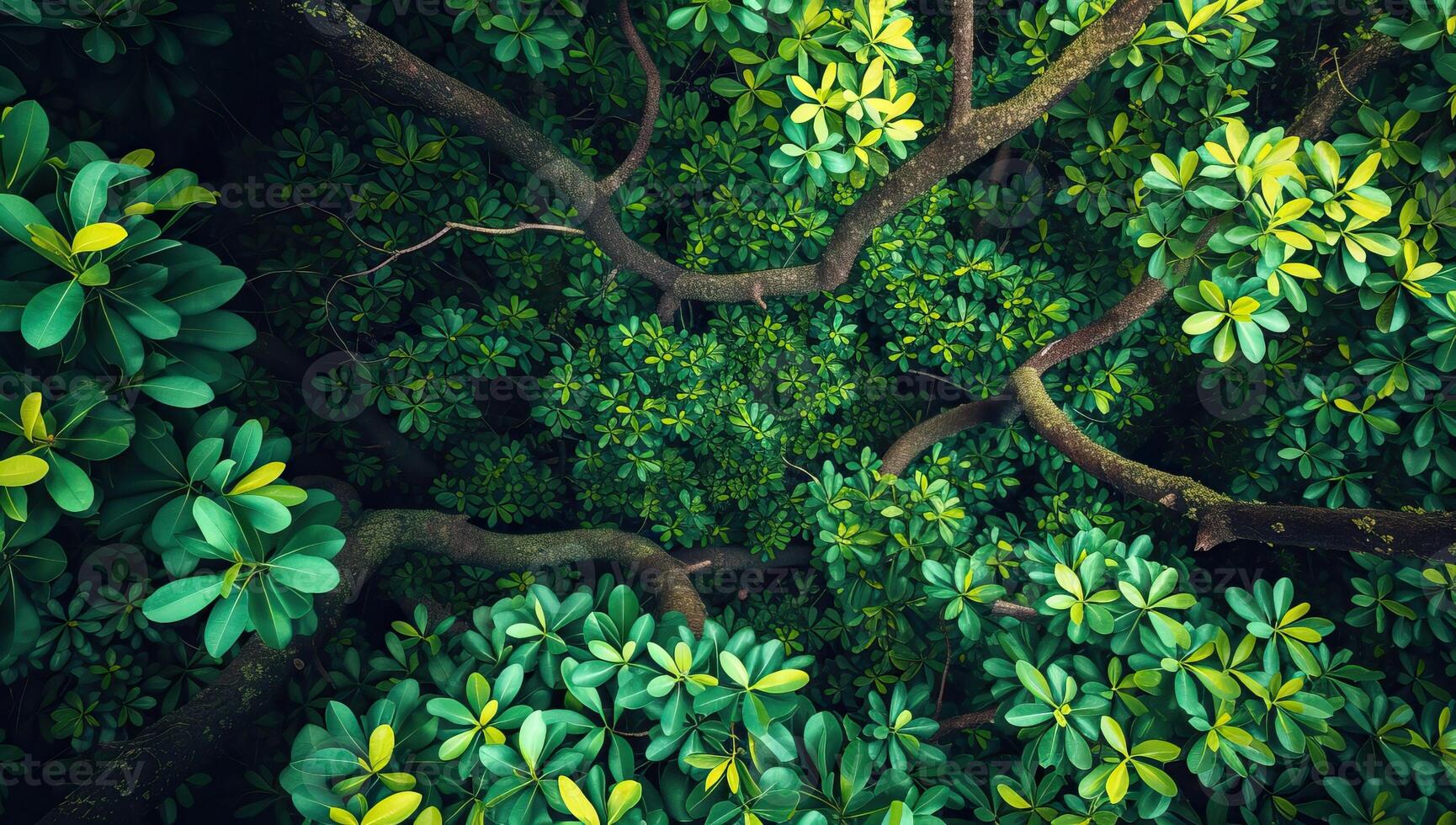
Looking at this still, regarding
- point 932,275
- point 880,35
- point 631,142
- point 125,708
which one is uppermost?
point 880,35

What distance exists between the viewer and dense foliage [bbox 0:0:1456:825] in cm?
180

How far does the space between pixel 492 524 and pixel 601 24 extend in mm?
2497

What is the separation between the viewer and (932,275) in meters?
3.44

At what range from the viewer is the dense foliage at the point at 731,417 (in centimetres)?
180

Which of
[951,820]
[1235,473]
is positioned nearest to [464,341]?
[951,820]

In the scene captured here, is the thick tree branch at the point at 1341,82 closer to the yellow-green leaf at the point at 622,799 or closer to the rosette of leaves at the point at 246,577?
the yellow-green leaf at the point at 622,799

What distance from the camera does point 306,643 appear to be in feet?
9.29

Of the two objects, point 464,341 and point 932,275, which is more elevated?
point 932,275

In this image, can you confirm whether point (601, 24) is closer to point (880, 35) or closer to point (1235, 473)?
point (880, 35)

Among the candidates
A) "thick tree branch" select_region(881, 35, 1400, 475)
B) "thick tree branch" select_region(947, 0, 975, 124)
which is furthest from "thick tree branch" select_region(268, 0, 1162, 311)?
"thick tree branch" select_region(881, 35, 1400, 475)

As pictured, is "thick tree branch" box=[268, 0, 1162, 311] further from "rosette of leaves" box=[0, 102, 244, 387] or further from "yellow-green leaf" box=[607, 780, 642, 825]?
"yellow-green leaf" box=[607, 780, 642, 825]

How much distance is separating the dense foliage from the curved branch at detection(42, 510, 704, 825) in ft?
0.06

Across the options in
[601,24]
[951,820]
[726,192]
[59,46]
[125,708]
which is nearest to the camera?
[951,820]

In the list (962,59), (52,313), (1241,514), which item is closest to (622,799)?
(52,313)
